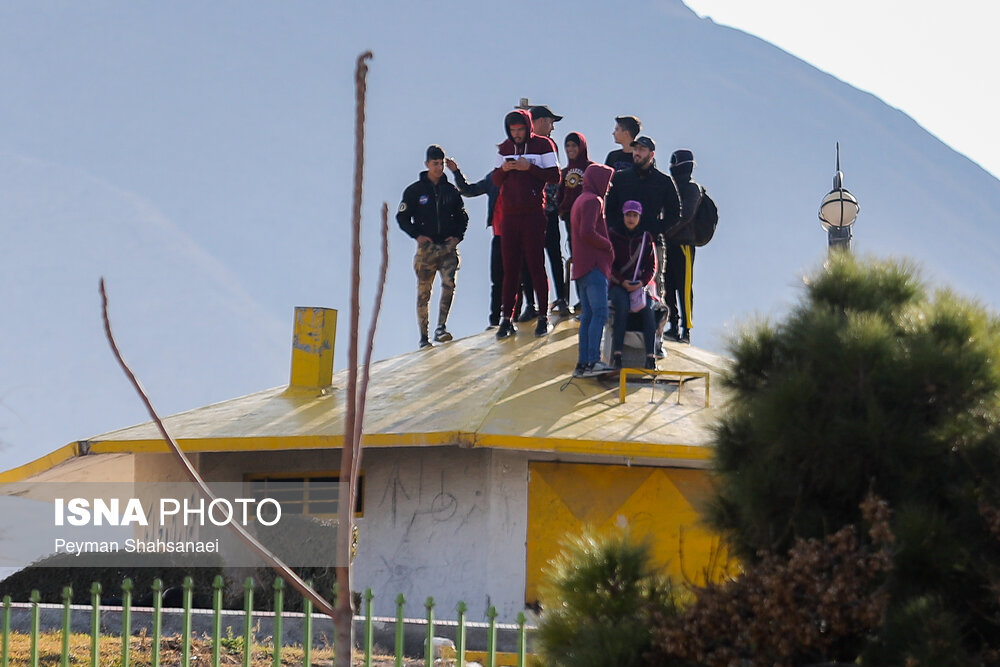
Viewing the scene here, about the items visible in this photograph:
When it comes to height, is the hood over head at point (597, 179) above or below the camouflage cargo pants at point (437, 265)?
above

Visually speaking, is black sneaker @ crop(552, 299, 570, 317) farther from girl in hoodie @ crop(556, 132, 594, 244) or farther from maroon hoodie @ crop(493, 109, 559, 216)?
maroon hoodie @ crop(493, 109, 559, 216)

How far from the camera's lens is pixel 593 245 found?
12.8 m

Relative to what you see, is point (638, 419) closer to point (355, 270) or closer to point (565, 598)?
point (565, 598)

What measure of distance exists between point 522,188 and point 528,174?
158 mm

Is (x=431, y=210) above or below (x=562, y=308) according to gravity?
above

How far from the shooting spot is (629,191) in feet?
45.2

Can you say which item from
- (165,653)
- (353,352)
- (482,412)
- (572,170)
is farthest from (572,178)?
(353,352)

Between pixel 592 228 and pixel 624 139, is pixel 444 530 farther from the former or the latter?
pixel 624 139

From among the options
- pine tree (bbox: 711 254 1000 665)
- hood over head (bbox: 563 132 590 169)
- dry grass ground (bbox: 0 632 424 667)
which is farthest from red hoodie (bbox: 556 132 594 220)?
pine tree (bbox: 711 254 1000 665)

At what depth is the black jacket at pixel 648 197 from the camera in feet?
44.9

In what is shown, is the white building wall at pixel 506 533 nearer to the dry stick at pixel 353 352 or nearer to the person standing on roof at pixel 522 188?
the person standing on roof at pixel 522 188

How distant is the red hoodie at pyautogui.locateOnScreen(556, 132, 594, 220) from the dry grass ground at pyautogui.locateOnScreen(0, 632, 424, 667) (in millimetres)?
7338

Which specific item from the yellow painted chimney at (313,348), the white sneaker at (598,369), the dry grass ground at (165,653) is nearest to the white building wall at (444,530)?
the white sneaker at (598,369)

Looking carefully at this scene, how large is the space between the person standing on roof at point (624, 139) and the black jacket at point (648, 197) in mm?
457
